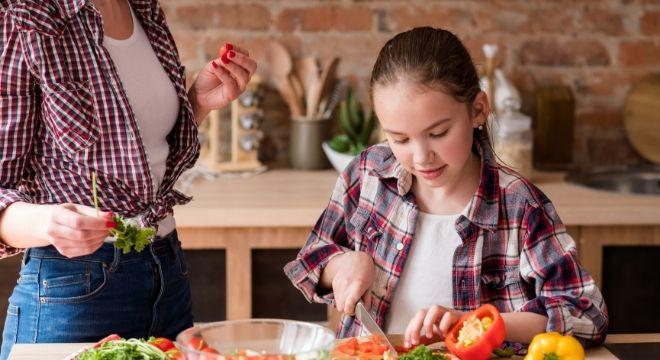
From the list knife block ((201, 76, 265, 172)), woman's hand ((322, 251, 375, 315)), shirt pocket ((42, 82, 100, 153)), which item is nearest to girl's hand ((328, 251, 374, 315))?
woman's hand ((322, 251, 375, 315))

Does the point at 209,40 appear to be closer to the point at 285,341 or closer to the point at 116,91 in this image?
the point at 116,91

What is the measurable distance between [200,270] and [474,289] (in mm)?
1168

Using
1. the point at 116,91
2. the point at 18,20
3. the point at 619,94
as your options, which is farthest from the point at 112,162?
the point at 619,94

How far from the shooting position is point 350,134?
3.09 m

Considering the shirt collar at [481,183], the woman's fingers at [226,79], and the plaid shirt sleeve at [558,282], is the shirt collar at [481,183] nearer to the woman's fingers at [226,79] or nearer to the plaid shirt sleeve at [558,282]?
the plaid shirt sleeve at [558,282]

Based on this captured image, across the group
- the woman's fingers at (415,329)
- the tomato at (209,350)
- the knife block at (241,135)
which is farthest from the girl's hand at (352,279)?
the knife block at (241,135)

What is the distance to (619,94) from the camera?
3289 millimetres

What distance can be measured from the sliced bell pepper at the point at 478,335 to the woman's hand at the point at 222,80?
629mm

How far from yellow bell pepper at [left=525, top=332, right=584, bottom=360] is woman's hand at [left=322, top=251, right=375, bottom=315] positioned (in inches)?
12.7

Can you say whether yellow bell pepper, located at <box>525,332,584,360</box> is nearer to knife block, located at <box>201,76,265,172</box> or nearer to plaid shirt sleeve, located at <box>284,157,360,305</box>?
plaid shirt sleeve, located at <box>284,157,360,305</box>

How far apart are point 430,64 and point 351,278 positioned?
404 millimetres

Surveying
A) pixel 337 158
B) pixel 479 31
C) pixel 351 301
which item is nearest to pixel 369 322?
pixel 351 301

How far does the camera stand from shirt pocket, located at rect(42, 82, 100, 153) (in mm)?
1576

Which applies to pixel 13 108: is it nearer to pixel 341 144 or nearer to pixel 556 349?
pixel 556 349
